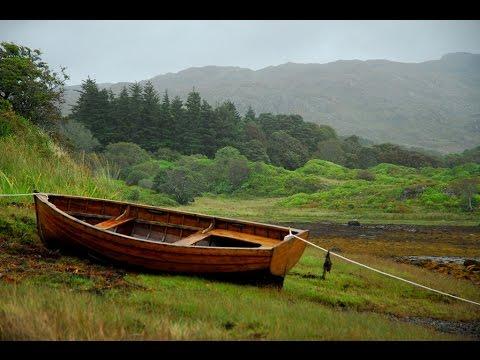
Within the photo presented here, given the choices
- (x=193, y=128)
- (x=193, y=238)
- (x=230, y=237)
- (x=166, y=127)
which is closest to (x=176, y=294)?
(x=193, y=238)

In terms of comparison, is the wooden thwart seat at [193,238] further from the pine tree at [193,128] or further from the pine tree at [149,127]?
the pine tree at [149,127]

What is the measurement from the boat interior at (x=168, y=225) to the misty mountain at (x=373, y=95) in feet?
145

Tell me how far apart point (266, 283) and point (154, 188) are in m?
18.3

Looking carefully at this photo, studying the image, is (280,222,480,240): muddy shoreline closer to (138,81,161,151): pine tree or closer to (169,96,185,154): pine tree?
(169,96,185,154): pine tree

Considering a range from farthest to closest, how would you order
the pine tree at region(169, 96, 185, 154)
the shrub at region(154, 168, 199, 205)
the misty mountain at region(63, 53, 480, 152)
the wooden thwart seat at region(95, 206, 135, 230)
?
the misty mountain at region(63, 53, 480, 152) < the pine tree at region(169, 96, 185, 154) < the shrub at region(154, 168, 199, 205) < the wooden thwart seat at region(95, 206, 135, 230)

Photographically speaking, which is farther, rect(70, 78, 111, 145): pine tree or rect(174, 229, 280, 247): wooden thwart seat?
rect(70, 78, 111, 145): pine tree

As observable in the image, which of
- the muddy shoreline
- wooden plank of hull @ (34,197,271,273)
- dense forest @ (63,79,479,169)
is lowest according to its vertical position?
the muddy shoreline

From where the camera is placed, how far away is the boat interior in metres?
6.82

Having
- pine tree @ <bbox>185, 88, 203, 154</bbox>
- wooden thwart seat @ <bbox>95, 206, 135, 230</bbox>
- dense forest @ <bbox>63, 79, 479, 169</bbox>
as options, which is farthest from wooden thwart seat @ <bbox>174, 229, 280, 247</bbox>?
pine tree @ <bbox>185, 88, 203, 154</bbox>

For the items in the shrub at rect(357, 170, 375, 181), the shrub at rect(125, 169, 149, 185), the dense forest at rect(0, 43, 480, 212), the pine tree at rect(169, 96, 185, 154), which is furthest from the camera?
the pine tree at rect(169, 96, 185, 154)

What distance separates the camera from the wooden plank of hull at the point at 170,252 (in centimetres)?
568

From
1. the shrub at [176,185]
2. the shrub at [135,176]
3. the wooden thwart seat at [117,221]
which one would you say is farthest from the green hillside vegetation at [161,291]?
the shrub at [135,176]

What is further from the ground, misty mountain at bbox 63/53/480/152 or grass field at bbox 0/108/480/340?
misty mountain at bbox 63/53/480/152
